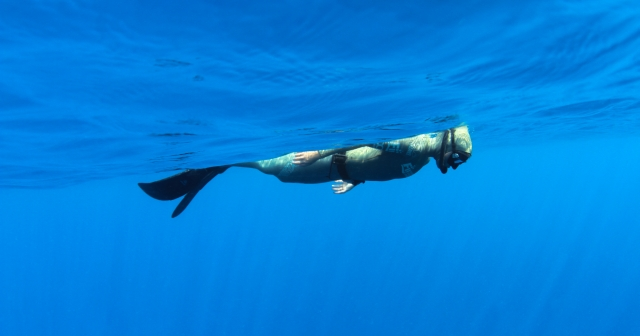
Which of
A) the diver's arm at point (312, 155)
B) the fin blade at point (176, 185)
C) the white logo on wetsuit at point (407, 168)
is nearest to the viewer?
the white logo on wetsuit at point (407, 168)

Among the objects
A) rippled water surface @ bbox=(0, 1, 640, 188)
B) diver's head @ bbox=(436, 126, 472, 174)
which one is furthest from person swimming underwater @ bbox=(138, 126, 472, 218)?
rippled water surface @ bbox=(0, 1, 640, 188)

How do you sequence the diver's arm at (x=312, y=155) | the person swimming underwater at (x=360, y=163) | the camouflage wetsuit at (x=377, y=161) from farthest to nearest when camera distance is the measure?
the diver's arm at (x=312, y=155), the camouflage wetsuit at (x=377, y=161), the person swimming underwater at (x=360, y=163)

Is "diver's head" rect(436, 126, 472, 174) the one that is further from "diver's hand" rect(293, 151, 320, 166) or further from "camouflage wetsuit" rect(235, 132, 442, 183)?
"diver's hand" rect(293, 151, 320, 166)

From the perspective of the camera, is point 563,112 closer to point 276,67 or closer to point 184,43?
point 276,67

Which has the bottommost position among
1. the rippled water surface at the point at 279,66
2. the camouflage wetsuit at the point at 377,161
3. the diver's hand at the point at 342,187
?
the diver's hand at the point at 342,187

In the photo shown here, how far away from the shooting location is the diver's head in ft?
22.0

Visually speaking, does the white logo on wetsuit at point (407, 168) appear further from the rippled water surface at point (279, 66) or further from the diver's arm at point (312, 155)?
the rippled water surface at point (279, 66)

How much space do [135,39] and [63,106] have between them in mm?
3420

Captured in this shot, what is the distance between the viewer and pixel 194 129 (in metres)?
10.6

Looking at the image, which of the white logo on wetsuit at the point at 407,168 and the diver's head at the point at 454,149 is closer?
the diver's head at the point at 454,149

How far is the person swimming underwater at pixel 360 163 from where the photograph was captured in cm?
691

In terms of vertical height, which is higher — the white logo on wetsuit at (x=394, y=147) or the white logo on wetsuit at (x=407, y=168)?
the white logo on wetsuit at (x=394, y=147)

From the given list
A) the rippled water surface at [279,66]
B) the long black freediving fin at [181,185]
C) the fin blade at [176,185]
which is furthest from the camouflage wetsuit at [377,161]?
the fin blade at [176,185]

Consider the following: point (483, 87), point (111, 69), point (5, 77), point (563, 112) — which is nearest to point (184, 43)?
point (111, 69)
